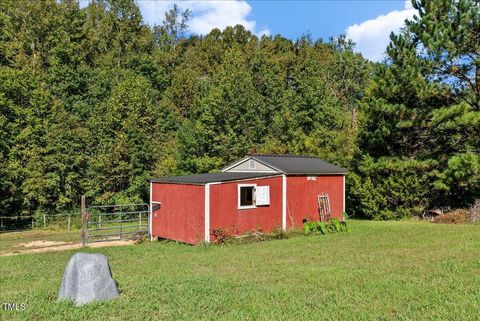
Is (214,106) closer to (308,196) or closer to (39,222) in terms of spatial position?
(39,222)

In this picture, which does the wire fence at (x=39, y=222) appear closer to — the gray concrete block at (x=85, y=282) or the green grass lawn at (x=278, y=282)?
the green grass lawn at (x=278, y=282)

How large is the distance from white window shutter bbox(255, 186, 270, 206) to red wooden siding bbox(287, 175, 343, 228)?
1.19 metres

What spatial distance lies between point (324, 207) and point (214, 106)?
16387 millimetres

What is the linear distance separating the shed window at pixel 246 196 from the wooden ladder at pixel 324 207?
10.6 ft

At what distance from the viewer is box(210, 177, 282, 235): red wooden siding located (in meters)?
14.9

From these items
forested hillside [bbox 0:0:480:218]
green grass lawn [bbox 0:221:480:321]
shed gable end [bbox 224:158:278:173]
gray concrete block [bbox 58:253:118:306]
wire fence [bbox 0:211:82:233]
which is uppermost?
forested hillside [bbox 0:0:480:218]

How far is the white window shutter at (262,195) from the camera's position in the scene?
1606cm

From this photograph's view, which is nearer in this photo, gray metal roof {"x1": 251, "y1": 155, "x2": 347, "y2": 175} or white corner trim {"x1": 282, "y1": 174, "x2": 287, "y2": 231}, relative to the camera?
white corner trim {"x1": 282, "y1": 174, "x2": 287, "y2": 231}

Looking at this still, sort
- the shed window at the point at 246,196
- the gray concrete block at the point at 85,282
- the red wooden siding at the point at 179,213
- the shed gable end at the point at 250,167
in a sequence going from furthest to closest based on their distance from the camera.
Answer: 1. the shed gable end at the point at 250,167
2. the shed window at the point at 246,196
3. the red wooden siding at the point at 179,213
4. the gray concrete block at the point at 85,282

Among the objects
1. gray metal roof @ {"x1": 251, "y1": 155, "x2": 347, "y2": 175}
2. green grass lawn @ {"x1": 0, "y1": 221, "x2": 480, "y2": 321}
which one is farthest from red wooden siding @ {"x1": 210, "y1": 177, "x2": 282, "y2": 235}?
green grass lawn @ {"x1": 0, "y1": 221, "x2": 480, "y2": 321}

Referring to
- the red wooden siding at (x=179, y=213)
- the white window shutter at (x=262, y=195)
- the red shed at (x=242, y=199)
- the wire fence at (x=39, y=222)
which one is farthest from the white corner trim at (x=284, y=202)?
the wire fence at (x=39, y=222)

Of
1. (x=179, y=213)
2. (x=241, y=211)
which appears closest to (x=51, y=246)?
(x=179, y=213)

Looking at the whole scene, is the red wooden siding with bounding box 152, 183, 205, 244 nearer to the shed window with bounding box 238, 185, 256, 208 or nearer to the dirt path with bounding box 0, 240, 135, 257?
the dirt path with bounding box 0, 240, 135, 257

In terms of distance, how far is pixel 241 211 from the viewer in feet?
51.4
